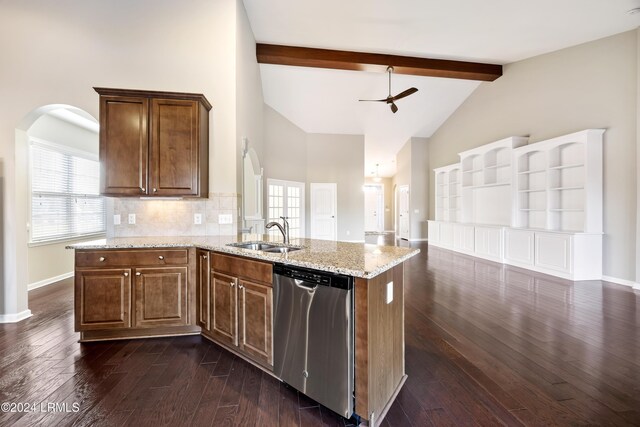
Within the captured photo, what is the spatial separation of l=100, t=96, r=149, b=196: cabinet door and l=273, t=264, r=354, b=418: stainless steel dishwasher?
1979 mm

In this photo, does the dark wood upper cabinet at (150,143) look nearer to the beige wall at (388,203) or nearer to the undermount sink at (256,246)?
the undermount sink at (256,246)

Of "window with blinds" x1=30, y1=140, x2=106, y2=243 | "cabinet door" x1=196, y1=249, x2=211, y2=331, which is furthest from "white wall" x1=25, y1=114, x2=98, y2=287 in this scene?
"cabinet door" x1=196, y1=249, x2=211, y2=331

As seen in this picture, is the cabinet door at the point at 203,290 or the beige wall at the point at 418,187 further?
the beige wall at the point at 418,187

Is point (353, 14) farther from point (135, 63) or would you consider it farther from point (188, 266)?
point (188, 266)

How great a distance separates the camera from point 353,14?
4.26 metres

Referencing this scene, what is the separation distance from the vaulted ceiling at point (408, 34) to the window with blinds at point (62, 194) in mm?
3885

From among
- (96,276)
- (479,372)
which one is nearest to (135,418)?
(96,276)

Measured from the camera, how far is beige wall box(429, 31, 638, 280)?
4230mm

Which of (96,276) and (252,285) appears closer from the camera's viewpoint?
(252,285)

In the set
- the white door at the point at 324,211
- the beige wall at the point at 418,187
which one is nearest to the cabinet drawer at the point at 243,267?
the white door at the point at 324,211

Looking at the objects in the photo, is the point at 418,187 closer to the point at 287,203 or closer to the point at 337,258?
the point at 287,203

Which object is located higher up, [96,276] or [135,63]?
[135,63]

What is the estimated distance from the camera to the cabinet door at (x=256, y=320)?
6.22 ft

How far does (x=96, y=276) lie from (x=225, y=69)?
2578 millimetres
